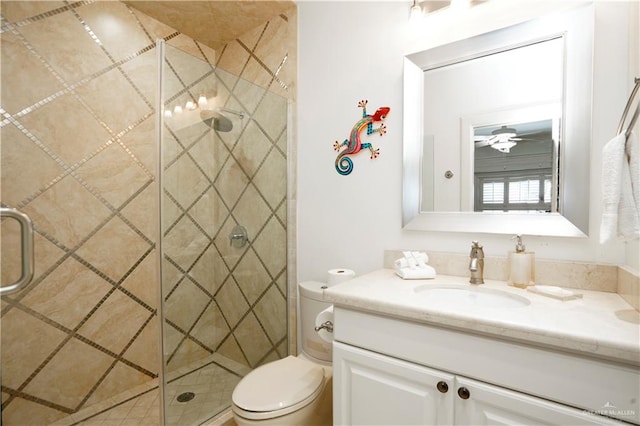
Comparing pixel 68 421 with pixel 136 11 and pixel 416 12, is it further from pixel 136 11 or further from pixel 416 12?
pixel 416 12

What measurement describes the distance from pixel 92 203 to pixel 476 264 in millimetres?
2066

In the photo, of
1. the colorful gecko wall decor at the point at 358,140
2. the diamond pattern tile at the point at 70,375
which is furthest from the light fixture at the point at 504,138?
the diamond pattern tile at the point at 70,375

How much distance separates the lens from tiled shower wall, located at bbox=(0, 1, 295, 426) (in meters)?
1.57

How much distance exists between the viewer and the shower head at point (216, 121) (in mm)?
1521

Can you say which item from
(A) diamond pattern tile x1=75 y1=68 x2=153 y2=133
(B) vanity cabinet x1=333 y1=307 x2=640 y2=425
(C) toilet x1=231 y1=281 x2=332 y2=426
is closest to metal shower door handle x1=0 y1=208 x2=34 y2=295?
(C) toilet x1=231 y1=281 x2=332 y2=426

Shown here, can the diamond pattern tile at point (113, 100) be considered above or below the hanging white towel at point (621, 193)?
above

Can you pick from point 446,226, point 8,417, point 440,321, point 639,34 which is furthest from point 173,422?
point 639,34

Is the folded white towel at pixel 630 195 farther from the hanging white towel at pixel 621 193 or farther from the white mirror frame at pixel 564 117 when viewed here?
the white mirror frame at pixel 564 117

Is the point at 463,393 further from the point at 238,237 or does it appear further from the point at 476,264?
the point at 238,237

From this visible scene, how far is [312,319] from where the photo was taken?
5.40 feet

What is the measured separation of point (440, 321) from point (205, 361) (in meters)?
1.27

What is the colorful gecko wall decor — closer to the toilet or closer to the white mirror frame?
the white mirror frame

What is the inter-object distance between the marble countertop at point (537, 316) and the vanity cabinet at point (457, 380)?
4 cm

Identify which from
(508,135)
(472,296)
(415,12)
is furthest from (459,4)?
(472,296)
